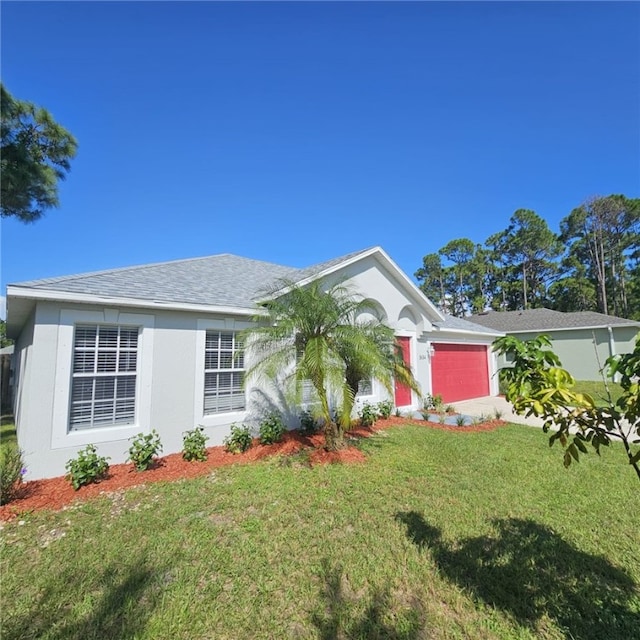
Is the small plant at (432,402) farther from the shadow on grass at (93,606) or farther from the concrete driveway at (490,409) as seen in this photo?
the shadow on grass at (93,606)

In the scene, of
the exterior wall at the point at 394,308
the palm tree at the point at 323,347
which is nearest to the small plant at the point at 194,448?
the palm tree at the point at 323,347

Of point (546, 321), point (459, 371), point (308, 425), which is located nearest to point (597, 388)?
point (546, 321)

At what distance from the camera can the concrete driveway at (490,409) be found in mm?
11834

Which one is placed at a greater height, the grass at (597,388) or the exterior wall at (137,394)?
the exterior wall at (137,394)

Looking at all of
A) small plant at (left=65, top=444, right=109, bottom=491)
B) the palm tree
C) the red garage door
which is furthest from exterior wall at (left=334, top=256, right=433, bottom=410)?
small plant at (left=65, top=444, right=109, bottom=491)

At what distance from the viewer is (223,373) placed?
28.0 ft

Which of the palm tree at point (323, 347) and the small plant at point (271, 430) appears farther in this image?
the small plant at point (271, 430)

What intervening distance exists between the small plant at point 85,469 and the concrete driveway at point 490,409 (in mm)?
11835

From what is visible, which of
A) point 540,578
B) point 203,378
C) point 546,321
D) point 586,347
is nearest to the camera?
point 540,578

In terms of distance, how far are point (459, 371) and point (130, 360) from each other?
14890mm

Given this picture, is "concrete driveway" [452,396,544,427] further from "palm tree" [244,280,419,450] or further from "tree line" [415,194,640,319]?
"tree line" [415,194,640,319]

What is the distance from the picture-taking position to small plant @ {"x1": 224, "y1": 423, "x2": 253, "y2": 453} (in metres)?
7.71

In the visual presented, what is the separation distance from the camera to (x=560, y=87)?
8.44 m

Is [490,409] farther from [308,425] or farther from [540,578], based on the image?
[540,578]
